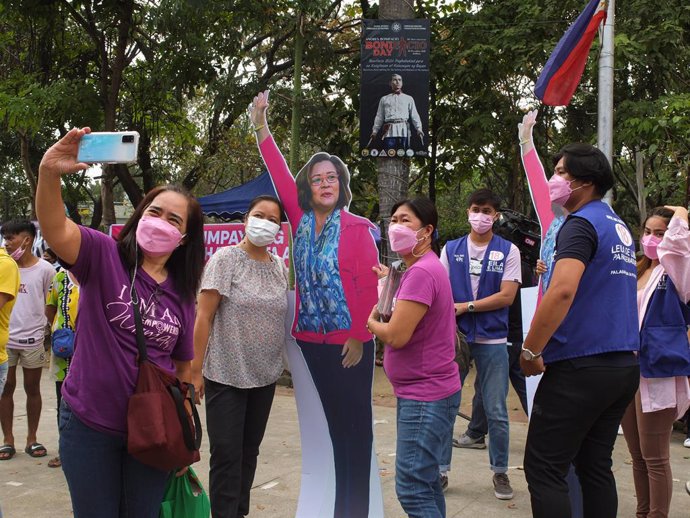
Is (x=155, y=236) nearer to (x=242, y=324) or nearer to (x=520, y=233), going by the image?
(x=242, y=324)

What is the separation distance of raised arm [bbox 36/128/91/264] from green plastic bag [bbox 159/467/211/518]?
1020mm

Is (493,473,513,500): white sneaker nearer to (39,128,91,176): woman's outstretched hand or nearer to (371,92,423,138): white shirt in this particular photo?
(371,92,423,138): white shirt

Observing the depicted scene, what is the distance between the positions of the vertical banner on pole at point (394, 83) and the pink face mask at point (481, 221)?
1.68 meters

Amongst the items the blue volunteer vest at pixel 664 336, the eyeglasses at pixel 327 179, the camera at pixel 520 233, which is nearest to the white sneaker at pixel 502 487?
the blue volunteer vest at pixel 664 336

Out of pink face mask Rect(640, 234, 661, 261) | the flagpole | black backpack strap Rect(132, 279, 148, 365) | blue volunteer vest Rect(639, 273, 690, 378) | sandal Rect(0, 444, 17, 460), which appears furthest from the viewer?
the flagpole

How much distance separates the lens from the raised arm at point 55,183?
2.26 metres

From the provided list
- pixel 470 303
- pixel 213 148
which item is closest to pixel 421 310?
pixel 470 303

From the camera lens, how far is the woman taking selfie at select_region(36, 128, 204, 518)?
2.36m

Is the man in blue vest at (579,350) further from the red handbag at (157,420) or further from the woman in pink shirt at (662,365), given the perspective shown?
the red handbag at (157,420)

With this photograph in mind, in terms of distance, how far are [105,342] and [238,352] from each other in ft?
4.40

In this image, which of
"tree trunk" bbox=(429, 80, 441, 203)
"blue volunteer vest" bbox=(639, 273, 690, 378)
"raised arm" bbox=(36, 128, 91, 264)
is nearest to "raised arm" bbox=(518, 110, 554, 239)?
"blue volunteer vest" bbox=(639, 273, 690, 378)

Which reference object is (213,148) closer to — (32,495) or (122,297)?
(32,495)

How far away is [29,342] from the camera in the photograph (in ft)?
19.3

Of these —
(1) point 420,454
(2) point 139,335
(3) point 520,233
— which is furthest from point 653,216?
(2) point 139,335
